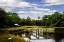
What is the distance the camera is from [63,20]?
65875 mm

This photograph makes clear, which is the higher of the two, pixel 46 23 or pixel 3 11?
pixel 3 11

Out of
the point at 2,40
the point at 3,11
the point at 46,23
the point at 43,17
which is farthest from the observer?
the point at 43,17

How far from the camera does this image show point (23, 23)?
223 ft

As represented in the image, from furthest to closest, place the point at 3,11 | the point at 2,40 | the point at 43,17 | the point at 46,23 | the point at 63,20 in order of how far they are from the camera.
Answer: the point at 43,17 → the point at 46,23 → the point at 63,20 → the point at 3,11 → the point at 2,40

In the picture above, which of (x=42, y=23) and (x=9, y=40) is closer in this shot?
(x=9, y=40)

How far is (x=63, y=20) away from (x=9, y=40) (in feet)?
162

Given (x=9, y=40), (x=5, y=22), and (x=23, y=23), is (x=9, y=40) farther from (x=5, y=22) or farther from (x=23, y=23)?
(x=23, y=23)

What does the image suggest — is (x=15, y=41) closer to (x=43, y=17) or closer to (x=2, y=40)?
(x=2, y=40)

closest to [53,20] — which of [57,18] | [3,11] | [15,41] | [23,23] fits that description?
[57,18]

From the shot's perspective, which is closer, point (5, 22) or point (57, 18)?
point (5, 22)

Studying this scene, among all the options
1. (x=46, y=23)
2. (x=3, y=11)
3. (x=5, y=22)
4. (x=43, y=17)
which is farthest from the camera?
(x=43, y=17)

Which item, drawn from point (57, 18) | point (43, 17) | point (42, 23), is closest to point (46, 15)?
point (43, 17)

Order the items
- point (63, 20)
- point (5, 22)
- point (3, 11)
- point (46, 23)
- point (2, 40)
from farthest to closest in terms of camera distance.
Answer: point (46, 23), point (63, 20), point (3, 11), point (5, 22), point (2, 40)

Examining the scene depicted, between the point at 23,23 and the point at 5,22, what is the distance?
18872 mm
